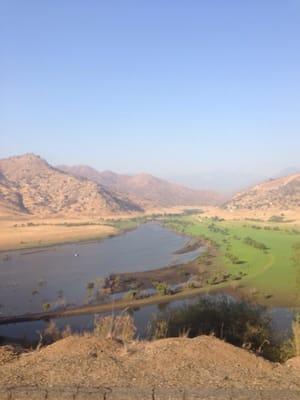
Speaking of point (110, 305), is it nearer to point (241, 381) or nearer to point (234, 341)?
point (234, 341)

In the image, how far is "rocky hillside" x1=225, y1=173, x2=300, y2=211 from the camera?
121 meters

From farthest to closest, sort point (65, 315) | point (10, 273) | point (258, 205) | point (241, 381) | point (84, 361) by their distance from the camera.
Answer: point (258, 205) < point (10, 273) < point (65, 315) < point (84, 361) < point (241, 381)

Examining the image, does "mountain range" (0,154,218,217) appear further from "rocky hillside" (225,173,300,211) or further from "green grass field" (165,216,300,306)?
"green grass field" (165,216,300,306)

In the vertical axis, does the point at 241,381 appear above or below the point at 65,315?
above

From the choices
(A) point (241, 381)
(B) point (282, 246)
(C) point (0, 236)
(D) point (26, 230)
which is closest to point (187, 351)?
(A) point (241, 381)

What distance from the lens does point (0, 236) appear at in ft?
264

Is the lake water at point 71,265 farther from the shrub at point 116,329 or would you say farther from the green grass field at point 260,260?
the shrub at point 116,329

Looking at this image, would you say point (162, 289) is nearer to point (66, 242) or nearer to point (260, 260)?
point (260, 260)

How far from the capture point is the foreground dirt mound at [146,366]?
906cm

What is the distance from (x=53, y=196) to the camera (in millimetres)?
139625

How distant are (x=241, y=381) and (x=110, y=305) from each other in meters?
28.2

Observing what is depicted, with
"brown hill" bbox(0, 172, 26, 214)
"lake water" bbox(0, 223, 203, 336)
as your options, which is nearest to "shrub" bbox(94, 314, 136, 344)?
"lake water" bbox(0, 223, 203, 336)

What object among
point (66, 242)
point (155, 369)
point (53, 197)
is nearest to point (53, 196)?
point (53, 197)

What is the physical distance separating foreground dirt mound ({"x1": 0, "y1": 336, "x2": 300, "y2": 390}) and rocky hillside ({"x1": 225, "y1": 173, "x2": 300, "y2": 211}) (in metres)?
108
